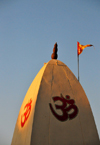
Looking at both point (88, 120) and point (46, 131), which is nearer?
point (46, 131)

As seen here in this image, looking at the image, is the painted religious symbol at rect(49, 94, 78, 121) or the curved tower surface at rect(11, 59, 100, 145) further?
the painted religious symbol at rect(49, 94, 78, 121)

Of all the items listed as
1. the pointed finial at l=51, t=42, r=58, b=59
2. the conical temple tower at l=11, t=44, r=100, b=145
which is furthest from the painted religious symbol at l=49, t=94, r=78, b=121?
the pointed finial at l=51, t=42, r=58, b=59

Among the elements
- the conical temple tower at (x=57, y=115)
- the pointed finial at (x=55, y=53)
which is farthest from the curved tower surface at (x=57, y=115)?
the pointed finial at (x=55, y=53)

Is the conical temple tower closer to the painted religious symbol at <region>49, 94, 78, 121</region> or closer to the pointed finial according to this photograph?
the painted religious symbol at <region>49, 94, 78, 121</region>

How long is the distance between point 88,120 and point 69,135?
1.55 meters

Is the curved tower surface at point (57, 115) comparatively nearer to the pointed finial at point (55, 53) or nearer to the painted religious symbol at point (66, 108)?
the painted religious symbol at point (66, 108)

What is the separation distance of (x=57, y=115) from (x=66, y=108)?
71 centimetres

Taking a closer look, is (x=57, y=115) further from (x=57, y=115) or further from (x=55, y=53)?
(x=55, y=53)

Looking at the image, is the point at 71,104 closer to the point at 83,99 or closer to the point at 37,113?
the point at 83,99

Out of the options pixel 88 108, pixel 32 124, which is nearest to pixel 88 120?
pixel 88 108

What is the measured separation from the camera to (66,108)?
11.4 meters

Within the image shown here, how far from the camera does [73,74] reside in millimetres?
13336

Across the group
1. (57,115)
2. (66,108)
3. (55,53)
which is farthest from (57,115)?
(55,53)

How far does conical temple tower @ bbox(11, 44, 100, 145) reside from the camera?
10.4m
